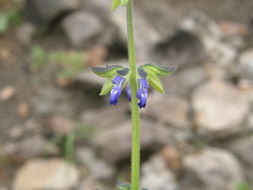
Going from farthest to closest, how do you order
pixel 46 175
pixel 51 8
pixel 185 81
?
pixel 51 8, pixel 185 81, pixel 46 175

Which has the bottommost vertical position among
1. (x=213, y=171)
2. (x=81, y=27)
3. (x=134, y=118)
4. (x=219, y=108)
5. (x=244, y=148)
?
(x=134, y=118)

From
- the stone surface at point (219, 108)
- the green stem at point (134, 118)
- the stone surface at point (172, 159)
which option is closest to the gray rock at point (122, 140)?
the stone surface at point (172, 159)

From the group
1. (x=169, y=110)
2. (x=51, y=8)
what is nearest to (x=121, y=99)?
(x=169, y=110)

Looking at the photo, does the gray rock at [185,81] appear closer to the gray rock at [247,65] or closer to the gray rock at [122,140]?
the gray rock at [247,65]

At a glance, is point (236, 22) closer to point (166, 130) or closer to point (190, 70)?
point (190, 70)

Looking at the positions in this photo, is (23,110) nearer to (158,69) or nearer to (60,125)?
(60,125)
